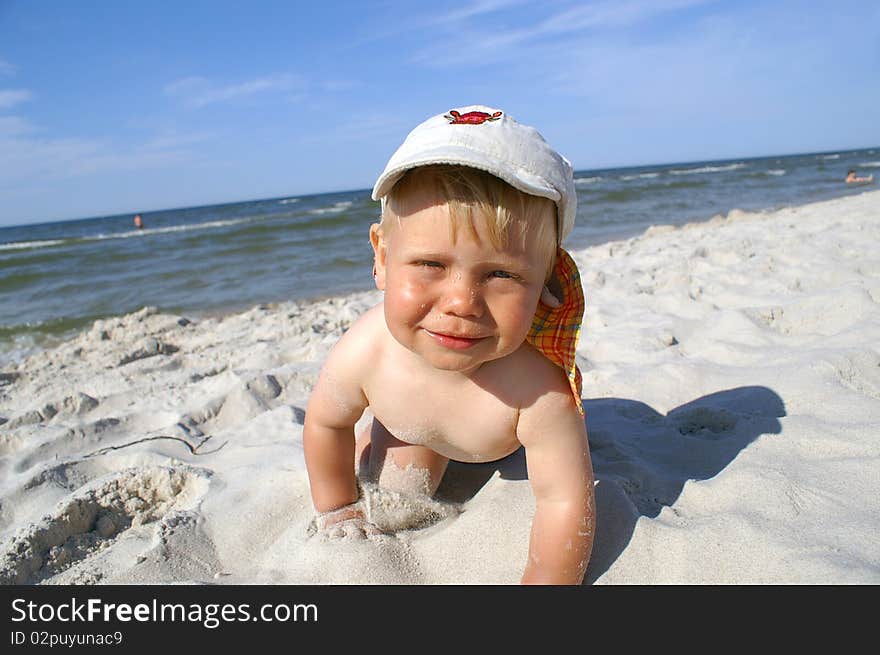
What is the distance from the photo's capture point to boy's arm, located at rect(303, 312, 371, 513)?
155cm

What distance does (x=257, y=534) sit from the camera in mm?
1692

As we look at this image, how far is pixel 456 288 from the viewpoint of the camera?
1174 mm

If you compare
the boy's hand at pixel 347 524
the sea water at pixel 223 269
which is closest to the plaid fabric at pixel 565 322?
the boy's hand at pixel 347 524

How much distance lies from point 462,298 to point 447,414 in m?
0.40

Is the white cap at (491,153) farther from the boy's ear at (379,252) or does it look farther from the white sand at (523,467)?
the white sand at (523,467)

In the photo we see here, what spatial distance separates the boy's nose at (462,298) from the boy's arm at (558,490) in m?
0.33

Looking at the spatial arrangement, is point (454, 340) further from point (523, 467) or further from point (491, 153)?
point (523, 467)

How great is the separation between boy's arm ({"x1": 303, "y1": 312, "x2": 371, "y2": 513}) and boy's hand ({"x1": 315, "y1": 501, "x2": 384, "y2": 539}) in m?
0.02

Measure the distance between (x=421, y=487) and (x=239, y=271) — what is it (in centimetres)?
672

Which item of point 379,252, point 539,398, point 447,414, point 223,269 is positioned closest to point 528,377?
point 539,398

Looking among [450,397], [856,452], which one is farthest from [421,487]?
[856,452]

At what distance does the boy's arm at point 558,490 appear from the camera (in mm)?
1346

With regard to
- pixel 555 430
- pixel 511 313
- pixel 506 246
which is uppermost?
pixel 506 246
